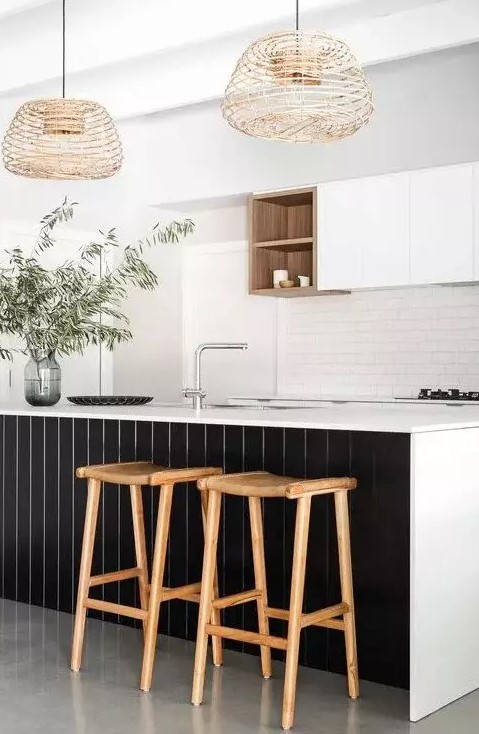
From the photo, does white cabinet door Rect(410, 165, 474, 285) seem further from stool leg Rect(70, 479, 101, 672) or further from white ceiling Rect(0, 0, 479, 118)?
stool leg Rect(70, 479, 101, 672)

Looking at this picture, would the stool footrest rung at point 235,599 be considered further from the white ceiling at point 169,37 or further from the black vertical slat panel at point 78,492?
the white ceiling at point 169,37

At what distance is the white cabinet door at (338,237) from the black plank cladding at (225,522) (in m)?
2.84

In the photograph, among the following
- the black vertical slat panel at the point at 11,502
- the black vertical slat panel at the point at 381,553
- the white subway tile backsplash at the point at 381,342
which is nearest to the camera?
the black vertical slat panel at the point at 381,553

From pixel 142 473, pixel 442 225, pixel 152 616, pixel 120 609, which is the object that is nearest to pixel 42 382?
pixel 142 473

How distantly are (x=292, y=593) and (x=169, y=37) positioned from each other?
4041mm

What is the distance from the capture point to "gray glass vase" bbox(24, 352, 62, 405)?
5.42 m

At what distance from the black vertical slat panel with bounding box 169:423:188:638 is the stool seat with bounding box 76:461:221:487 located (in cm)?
18

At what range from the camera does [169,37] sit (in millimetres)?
6316

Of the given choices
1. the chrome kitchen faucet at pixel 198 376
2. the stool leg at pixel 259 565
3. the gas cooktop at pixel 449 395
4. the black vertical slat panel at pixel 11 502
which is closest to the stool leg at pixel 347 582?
the stool leg at pixel 259 565

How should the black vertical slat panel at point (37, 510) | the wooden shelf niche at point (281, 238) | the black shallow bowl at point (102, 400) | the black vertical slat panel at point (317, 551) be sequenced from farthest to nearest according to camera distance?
the wooden shelf niche at point (281, 238) → the black shallow bowl at point (102, 400) → the black vertical slat panel at point (37, 510) → the black vertical slat panel at point (317, 551)

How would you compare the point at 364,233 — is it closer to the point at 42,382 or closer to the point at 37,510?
the point at 42,382

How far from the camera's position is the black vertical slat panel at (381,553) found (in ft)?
12.7

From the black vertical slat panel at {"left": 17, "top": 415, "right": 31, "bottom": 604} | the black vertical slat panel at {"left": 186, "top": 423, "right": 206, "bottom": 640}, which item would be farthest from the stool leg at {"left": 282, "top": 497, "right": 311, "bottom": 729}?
the black vertical slat panel at {"left": 17, "top": 415, "right": 31, "bottom": 604}

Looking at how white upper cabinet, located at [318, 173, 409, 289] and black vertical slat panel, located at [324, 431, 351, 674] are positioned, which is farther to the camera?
white upper cabinet, located at [318, 173, 409, 289]
